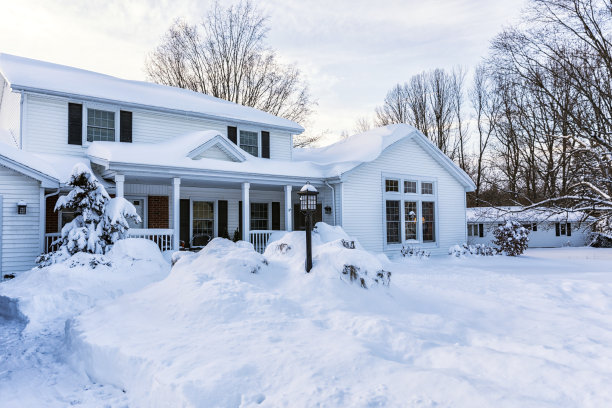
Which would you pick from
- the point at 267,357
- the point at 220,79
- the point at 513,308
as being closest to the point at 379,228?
the point at 513,308

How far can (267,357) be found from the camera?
161 inches

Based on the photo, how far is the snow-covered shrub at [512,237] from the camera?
17281 millimetres

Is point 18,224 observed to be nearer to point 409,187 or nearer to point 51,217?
point 51,217

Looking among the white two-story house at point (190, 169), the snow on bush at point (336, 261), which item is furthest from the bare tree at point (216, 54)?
the snow on bush at point (336, 261)

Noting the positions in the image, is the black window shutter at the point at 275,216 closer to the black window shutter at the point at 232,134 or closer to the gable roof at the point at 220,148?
the black window shutter at the point at 232,134

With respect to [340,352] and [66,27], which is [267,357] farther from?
[66,27]

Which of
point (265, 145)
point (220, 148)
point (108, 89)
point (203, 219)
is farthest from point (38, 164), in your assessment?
point (265, 145)

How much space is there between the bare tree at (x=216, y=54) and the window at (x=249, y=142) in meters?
13.1

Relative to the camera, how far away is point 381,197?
16.1 meters

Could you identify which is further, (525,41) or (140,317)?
(525,41)

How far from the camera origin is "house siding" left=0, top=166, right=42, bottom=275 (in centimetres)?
1059

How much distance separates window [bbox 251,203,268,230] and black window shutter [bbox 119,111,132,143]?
5338 millimetres

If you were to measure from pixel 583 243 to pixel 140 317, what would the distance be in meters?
30.5

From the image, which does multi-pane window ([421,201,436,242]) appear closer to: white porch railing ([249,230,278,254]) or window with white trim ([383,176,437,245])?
window with white trim ([383,176,437,245])
